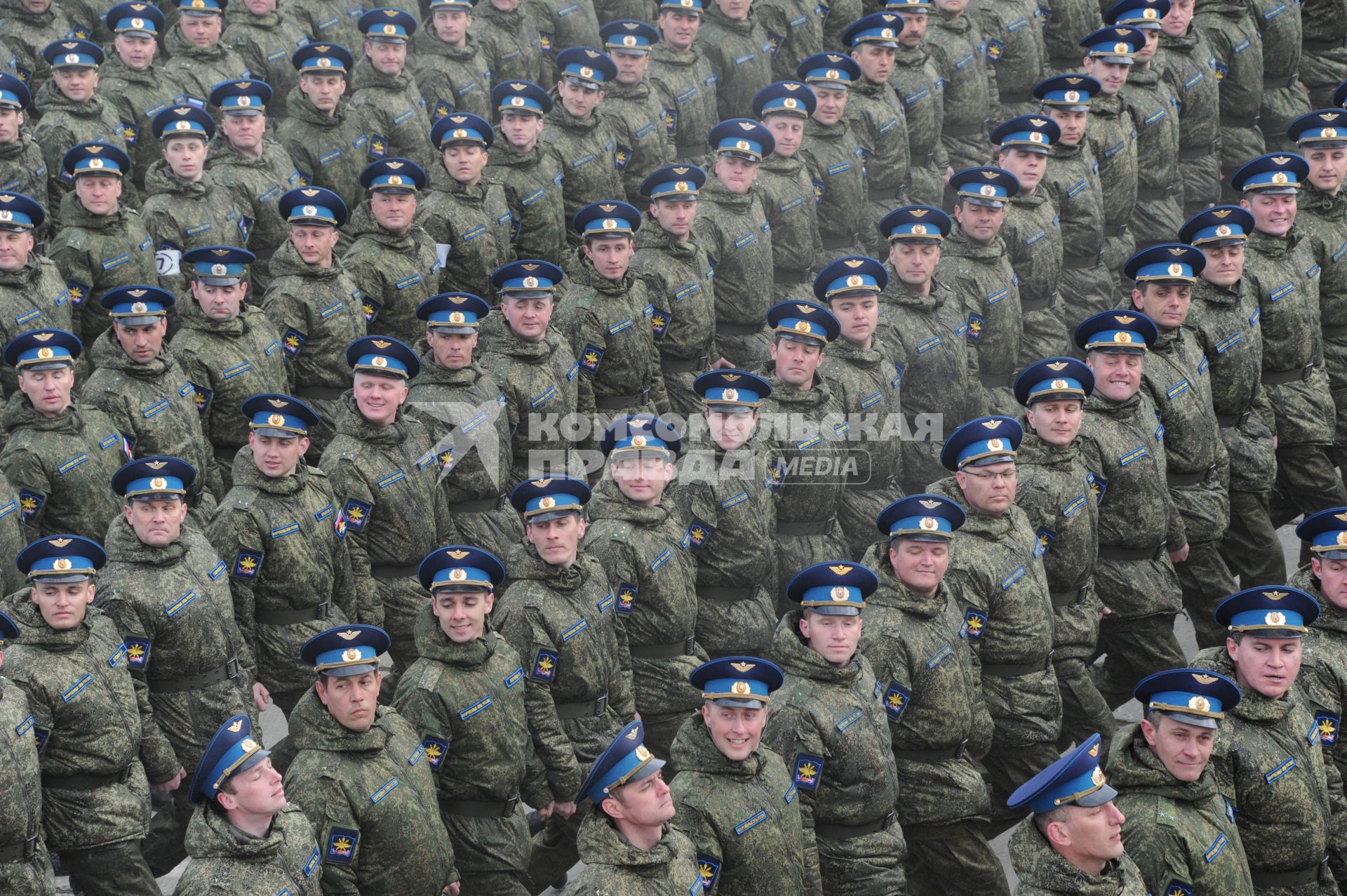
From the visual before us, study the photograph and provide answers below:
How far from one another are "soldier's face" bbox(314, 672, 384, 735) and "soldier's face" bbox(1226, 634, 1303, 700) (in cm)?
392

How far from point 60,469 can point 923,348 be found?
5220 mm

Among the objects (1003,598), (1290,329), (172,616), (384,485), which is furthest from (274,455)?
(1290,329)

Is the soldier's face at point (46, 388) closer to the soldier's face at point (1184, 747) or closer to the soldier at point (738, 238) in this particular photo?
the soldier at point (738, 238)

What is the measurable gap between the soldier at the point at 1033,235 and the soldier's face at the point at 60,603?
6805mm

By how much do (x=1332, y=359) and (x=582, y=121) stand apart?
5512 mm

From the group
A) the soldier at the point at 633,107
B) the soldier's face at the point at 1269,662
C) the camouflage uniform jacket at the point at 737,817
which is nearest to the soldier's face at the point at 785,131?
the soldier at the point at 633,107

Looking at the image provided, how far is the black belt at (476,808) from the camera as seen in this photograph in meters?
8.44

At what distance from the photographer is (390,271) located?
11812mm

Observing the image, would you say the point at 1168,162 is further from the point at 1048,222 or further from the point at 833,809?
the point at 833,809

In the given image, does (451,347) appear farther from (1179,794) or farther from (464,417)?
(1179,794)

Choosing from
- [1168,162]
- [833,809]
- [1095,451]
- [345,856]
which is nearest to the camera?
[345,856]

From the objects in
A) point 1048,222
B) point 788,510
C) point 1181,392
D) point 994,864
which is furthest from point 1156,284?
point 994,864

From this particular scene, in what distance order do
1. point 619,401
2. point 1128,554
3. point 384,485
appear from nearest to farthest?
point 384,485 < point 1128,554 < point 619,401

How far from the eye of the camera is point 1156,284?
11.2m
